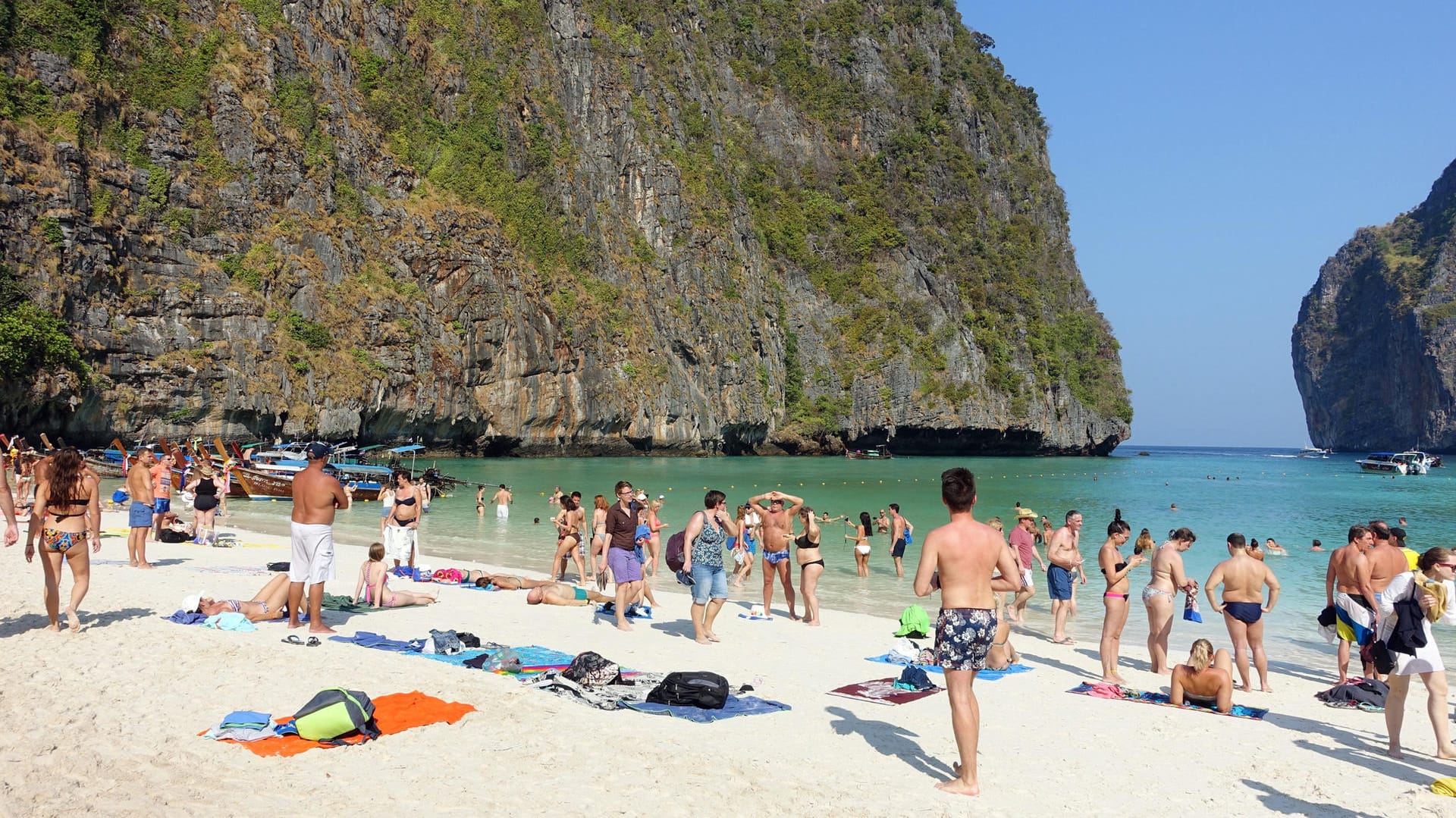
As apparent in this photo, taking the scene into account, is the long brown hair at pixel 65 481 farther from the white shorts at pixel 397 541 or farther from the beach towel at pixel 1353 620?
the beach towel at pixel 1353 620

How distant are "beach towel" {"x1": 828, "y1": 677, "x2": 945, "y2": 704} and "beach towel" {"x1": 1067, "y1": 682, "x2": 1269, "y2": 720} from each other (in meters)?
1.53

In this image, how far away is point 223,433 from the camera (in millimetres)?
45594

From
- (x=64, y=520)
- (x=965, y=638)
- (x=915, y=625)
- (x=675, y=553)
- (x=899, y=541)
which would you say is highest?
(x=64, y=520)

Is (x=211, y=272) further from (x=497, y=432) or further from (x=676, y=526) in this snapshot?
(x=676, y=526)

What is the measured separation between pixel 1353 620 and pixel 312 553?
10.3 m

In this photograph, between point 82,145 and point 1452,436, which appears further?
point 1452,436

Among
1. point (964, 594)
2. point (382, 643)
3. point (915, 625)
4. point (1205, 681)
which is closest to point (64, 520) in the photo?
point (382, 643)

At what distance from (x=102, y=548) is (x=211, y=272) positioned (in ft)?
→ 115

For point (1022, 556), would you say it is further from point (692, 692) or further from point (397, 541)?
point (397, 541)

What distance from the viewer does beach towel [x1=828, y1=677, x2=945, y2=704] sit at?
27.7ft

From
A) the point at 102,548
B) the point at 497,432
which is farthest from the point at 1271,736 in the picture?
the point at 497,432

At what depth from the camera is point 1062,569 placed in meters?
12.0

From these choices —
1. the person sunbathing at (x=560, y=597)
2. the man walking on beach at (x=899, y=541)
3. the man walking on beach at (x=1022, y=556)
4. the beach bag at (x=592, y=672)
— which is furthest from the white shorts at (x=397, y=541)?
the man walking on beach at (x=899, y=541)

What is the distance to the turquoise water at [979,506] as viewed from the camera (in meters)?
17.6
